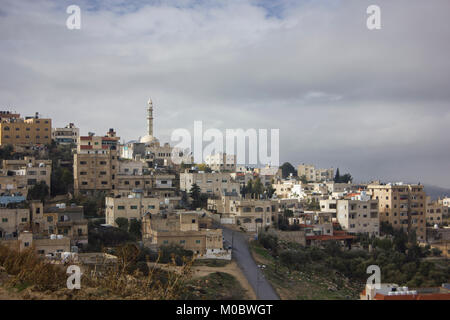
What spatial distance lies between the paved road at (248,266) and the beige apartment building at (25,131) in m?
21.5

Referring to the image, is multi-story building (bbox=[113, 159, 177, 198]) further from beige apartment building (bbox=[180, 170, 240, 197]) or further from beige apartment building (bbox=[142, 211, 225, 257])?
beige apartment building (bbox=[142, 211, 225, 257])

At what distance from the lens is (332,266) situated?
2836cm

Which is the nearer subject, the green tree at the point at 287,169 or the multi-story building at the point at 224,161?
the multi-story building at the point at 224,161

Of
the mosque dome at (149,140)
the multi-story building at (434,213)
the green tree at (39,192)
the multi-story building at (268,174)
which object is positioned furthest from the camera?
the multi-story building at (268,174)

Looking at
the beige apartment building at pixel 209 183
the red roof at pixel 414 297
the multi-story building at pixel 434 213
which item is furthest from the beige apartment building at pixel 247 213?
the multi-story building at pixel 434 213

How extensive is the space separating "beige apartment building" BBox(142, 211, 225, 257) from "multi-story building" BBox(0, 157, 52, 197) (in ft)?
34.0

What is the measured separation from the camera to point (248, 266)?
78.4 feet

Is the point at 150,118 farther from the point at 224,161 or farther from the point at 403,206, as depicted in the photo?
the point at 403,206

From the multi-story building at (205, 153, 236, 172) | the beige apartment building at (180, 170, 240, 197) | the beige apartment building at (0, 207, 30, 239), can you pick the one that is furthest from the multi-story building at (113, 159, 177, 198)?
the multi-story building at (205, 153, 236, 172)

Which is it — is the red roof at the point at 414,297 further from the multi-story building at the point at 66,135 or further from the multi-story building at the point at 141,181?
the multi-story building at the point at 66,135

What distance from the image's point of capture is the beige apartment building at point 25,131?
43.2 m

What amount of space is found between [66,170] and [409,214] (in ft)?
92.2
